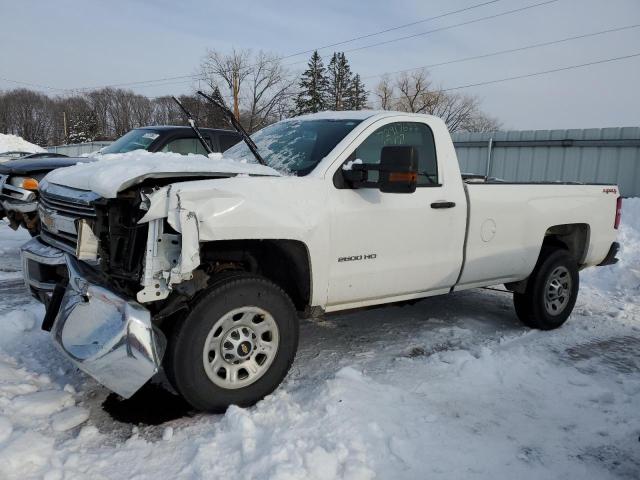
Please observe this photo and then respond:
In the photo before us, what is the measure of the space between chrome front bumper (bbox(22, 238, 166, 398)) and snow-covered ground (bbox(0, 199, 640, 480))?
1.27ft

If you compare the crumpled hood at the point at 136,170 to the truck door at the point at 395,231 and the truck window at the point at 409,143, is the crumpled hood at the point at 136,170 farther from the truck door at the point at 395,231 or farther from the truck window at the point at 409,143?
the truck window at the point at 409,143

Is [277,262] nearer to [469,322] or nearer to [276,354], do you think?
[276,354]

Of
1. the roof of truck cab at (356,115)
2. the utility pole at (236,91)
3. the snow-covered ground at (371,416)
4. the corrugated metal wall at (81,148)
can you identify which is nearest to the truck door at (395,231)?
the roof of truck cab at (356,115)

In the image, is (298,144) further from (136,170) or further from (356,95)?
(356,95)

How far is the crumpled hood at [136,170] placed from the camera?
3.02 metres

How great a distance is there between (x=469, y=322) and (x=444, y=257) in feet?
4.61

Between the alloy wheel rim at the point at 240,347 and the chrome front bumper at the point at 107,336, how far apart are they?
36 centimetres

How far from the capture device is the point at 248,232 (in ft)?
10.7

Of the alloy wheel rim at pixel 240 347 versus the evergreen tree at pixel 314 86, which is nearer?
the alloy wheel rim at pixel 240 347

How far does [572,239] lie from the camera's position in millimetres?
5801

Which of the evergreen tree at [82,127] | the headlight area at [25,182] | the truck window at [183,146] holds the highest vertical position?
the evergreen tree at [82,127]

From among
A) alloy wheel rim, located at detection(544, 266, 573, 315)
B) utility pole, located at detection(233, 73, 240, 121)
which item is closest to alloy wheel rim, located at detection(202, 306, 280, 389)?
alloy wheel rim, located at detection(544, 266, 573, 315)

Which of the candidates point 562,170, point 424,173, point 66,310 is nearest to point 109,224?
point 66,310

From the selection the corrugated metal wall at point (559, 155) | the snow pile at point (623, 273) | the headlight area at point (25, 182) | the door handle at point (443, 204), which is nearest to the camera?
the door handle at point (443, 204)
